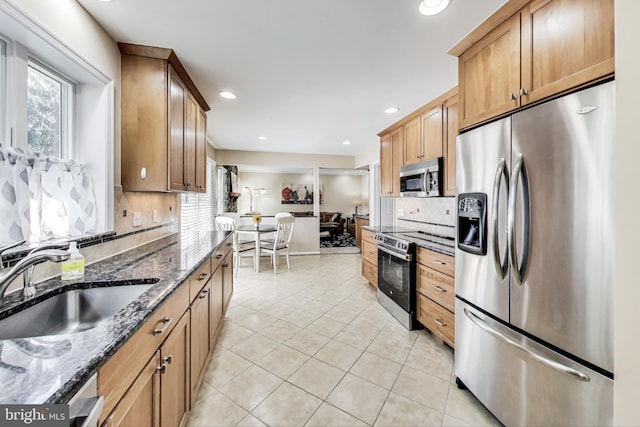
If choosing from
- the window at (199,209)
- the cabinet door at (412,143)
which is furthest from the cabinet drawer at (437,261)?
the window at (199,209)

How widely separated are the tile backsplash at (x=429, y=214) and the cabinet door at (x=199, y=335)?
2421 mm

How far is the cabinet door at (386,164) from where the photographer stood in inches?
143

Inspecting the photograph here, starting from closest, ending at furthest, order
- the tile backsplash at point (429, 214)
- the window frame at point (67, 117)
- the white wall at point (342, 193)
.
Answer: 1. the window frame at point (67, 117)
2. the tile backsplash at point (429, 214)
3. the white wall at point (342, 193)

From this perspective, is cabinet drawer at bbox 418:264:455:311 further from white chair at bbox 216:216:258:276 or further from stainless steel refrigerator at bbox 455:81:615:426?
white chair at bbox 216:216:258:276

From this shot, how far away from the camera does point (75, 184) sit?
155cm

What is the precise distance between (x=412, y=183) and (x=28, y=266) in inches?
119

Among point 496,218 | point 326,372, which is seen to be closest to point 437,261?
point 496,218

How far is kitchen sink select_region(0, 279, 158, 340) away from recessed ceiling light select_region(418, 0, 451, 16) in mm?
2094

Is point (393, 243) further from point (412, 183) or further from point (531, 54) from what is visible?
point (531, 54)

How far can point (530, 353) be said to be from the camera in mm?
1266

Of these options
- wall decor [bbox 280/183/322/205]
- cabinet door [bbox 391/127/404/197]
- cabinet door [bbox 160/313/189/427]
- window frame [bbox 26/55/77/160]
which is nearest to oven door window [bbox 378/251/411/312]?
cabinet door [bbox 391/127/404/197]

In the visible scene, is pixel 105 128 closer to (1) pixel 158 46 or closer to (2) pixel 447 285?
(1) pixel 158 46

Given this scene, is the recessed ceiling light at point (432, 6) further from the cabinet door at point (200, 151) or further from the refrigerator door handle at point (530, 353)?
the cabinet door at point (200, 151)

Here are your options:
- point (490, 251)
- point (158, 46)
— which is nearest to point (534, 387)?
point (490, 251)
